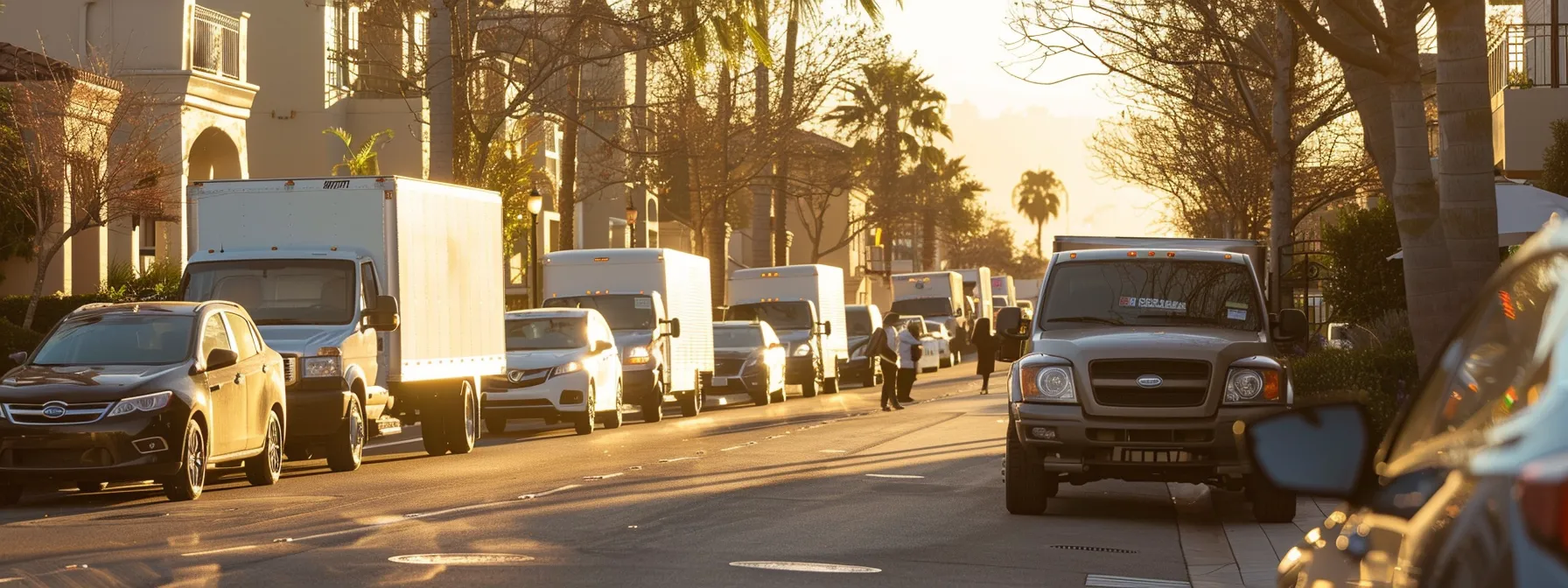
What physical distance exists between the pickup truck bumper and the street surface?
1.47 ft

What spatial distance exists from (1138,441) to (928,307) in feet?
155

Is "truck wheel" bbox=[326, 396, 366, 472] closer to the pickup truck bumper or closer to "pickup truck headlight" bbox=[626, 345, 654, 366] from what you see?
the pickup truck bumper

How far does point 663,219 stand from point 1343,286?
188ft

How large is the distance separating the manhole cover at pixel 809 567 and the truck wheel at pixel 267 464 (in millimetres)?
7640

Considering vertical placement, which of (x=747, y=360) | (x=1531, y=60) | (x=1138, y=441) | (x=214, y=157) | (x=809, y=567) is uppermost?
(x=1531, y=60)

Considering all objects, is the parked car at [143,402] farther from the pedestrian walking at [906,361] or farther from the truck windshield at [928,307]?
the truck windshield at [928,307]

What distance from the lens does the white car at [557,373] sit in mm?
25594

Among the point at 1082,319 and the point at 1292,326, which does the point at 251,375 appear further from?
the point at 1292,326

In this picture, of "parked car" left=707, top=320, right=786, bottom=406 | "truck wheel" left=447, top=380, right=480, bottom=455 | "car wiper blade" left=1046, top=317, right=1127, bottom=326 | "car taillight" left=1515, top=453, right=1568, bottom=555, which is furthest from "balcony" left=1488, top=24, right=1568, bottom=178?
"car taillight" left=1515, top=453, right=1568, bottom=555

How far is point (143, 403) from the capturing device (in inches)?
602

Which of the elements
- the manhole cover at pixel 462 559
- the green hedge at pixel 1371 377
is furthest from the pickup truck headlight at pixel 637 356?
the manhole cover at pixel 462 559

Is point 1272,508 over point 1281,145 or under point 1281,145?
under

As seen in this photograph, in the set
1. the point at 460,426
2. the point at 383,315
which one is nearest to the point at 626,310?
the point at 460,426

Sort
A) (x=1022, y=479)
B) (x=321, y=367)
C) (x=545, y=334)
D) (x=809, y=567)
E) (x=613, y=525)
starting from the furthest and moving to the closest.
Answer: (x=545, y=334), (x=321, y=367), (x=1022, y=479), (x=613, y=525), (x=809, y=567)
